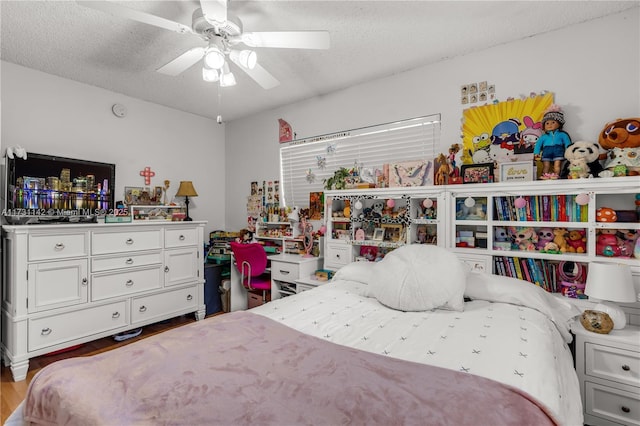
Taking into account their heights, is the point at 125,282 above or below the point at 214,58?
below

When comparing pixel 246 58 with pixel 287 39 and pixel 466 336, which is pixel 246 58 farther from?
pixel 466 336

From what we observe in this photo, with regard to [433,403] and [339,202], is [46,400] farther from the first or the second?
[339,202]

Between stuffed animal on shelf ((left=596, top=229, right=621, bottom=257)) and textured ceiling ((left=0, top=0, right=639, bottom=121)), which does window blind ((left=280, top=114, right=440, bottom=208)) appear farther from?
stuffed animal on shelf ((left=596, top=229, right=621, bottom=257))

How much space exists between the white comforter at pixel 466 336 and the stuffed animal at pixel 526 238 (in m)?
0.59

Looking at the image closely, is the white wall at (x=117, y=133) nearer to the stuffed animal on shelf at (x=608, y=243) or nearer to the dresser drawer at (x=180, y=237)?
the dresser drawer at (x=180, y=237)

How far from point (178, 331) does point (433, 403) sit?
114cm

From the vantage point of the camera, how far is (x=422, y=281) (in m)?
1.80

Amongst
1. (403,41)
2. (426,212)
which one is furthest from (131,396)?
(403,41)

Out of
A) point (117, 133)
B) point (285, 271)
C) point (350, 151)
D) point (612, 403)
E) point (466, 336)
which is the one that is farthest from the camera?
point (117, 133)

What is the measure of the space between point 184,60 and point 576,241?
2900 millimetres

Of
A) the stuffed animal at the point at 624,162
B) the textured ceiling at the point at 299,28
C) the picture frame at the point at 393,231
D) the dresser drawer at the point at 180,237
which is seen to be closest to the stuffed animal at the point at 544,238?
the stuffed animal at the point at 624,162

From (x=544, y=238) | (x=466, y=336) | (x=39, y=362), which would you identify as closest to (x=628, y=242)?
(x=544, y=238)

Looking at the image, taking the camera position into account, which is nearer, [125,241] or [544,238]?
[544,238]

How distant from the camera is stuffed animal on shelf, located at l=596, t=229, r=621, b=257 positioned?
1.92m
